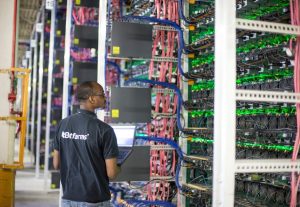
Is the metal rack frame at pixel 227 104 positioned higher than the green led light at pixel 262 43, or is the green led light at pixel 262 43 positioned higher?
the green led light at pixel 262 43

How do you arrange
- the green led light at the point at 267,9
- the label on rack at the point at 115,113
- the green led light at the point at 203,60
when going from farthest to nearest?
the green led light at the point at 203,60
the label on rack at the point at 115,113
the green led light at the point at 267,9

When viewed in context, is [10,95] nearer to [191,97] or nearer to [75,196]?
[191,97]

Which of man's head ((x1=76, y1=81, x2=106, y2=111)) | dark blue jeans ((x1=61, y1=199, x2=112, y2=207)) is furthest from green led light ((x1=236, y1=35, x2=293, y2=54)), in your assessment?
dark blue jeans ((x1=61, y1=199, x2=112, y2=207))

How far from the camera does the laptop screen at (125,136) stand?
3701mm

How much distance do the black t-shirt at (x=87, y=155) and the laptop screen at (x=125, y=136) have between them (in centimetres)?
51

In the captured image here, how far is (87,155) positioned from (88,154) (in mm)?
10

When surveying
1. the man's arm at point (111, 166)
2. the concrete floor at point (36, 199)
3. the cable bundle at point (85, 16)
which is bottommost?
the concrete floor at point (36, 199)

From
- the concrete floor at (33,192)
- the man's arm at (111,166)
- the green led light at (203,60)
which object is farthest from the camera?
the concrete floor at (33,192)

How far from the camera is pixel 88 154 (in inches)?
124

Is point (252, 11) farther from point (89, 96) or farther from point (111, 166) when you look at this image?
point (111, 166)

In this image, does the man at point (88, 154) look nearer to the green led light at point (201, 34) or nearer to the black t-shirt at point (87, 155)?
the black t-shirt at point (87, 155)

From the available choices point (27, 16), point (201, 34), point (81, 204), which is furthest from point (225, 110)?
point (27, 16)

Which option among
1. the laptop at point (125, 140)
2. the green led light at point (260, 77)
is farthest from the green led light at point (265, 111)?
the laptop at point (125, 140)

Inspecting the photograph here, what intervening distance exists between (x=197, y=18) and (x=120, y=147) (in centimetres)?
209
